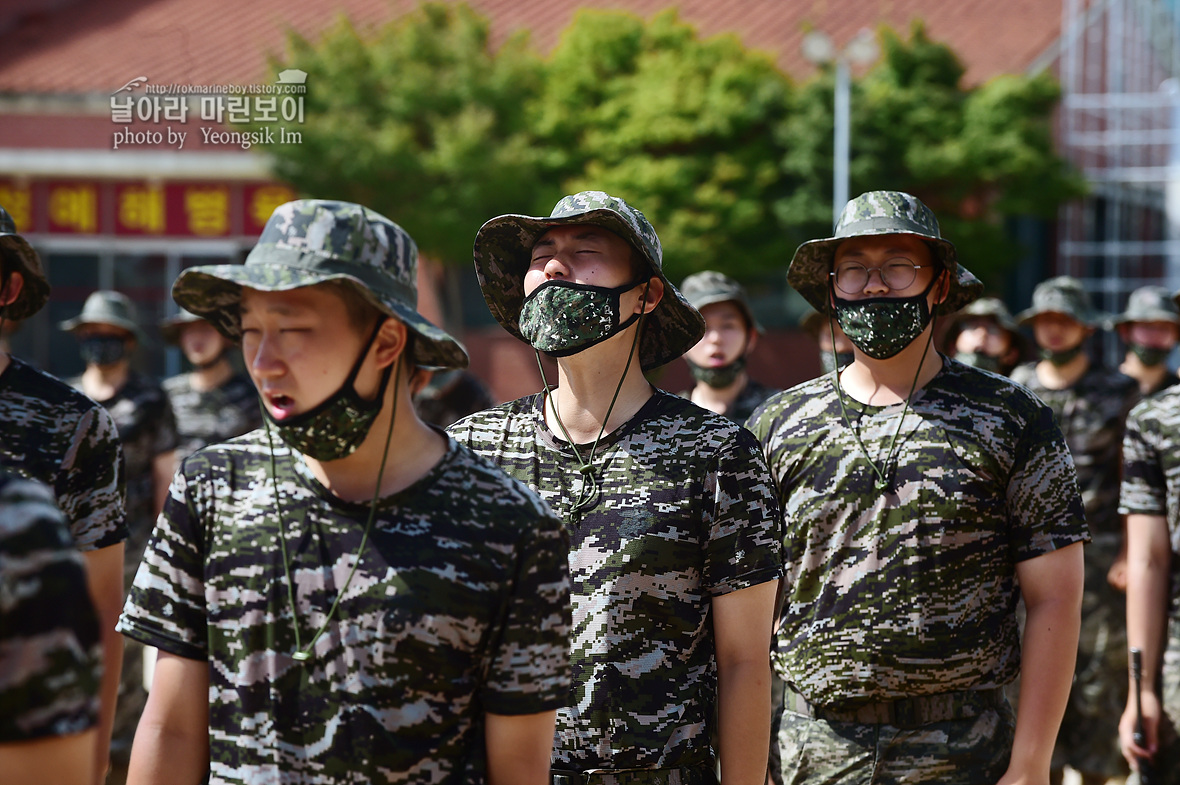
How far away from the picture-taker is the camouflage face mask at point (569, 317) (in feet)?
11.4

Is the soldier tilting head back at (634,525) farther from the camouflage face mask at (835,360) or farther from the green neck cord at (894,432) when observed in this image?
the camouflage face mask at (835,360)

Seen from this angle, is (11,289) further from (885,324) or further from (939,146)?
(939,146)

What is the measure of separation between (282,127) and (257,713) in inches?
642

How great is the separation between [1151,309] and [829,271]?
6068 mm

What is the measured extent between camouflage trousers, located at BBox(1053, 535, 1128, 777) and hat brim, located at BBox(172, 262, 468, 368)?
608 centimetres

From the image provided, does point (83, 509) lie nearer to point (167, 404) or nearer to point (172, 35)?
point (167, 404)

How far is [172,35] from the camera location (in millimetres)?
26344

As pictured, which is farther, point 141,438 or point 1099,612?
point 1099,612

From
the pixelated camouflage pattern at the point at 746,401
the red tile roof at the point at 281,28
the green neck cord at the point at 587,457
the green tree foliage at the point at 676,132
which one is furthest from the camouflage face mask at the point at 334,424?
the red tile roof at the point at 281,28

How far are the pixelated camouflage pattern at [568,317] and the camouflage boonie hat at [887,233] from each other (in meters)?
0.96

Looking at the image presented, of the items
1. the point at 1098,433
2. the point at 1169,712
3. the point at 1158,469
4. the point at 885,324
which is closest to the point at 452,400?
the point at 1098,433

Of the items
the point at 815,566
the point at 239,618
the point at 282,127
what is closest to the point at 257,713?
the point at 239,618

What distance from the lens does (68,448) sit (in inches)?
140

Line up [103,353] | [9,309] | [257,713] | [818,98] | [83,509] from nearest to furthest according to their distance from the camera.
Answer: [257,713], [83,509], [9,309], [103,353], [818,98]
